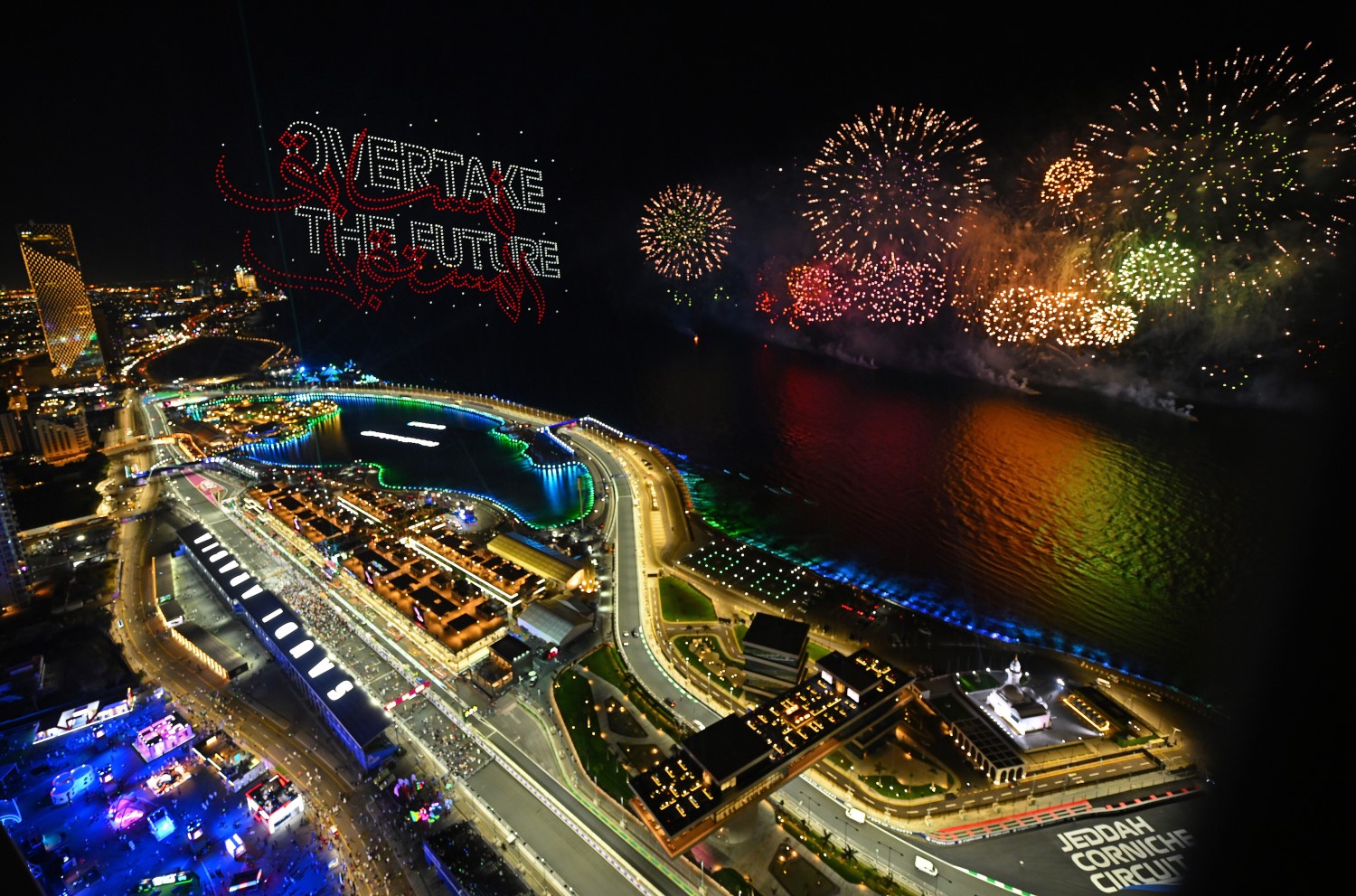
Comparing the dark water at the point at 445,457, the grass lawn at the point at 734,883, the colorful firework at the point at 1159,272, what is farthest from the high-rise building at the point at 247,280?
the grass lawn at the point at 734,883

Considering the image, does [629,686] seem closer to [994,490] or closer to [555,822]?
[555,822]

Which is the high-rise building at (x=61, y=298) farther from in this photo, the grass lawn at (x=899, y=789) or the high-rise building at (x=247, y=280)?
the grass lawn at (x=899, y=789)

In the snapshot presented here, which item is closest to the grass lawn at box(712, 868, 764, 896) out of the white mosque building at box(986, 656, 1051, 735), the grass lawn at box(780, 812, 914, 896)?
the grass lawn at box(780, 812, 914, 896)

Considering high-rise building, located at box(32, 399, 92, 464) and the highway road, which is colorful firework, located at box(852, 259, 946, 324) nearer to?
the highway road

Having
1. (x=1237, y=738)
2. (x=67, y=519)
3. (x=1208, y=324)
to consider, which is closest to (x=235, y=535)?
(x=67, y=519)

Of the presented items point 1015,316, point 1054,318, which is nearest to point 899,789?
point 1054,318

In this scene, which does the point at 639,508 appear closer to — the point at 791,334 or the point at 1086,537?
the point at 1086,537
